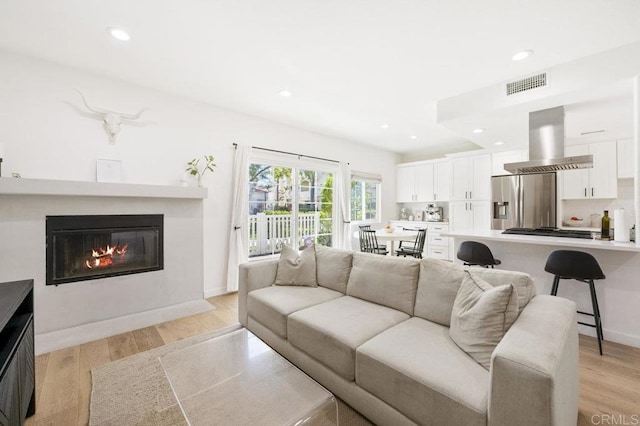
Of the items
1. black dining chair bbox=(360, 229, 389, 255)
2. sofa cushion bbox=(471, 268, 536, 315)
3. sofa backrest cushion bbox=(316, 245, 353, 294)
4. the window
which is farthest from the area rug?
the window

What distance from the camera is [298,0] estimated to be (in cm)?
189

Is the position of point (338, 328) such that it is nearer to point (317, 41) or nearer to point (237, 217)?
point (317, 41)

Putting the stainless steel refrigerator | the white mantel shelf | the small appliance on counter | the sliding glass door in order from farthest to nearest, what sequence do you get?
the small appliance on counter
the stainless steel refrigerator
the sliding glass door
the white mantel shelf

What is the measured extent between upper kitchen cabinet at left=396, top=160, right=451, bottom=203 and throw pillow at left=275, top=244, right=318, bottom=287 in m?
4.46

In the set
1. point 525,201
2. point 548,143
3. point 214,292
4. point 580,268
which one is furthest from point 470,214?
point 214,292

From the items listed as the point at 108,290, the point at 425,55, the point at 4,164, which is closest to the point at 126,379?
the point at 108,290

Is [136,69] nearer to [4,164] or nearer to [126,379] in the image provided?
[4,164]

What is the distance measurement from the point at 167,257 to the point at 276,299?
179 centimetres

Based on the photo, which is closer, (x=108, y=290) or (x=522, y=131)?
(x=108, y=290)

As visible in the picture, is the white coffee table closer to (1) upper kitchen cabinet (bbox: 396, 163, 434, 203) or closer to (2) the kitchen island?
(2) the kitchen island

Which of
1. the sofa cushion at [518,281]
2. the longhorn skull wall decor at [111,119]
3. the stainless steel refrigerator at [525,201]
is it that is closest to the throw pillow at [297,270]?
the sofa cushion at [518,281]

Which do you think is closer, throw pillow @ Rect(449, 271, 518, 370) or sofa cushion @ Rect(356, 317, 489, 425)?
sofa cushion @ Rect(356, 317, 489, 425)

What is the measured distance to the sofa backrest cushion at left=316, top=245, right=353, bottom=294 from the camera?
2.57 m

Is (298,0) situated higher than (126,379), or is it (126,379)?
(298,0)
